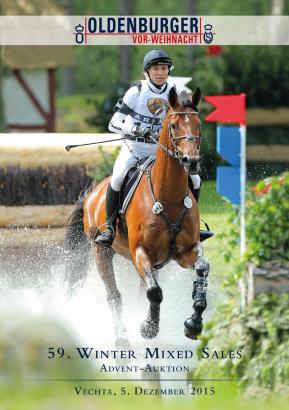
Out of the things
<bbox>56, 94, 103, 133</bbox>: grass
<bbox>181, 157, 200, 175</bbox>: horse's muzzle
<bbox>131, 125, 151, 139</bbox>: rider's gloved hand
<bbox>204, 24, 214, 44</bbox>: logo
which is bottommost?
<bbox>56, 94, 103, 133</bbox>: grass

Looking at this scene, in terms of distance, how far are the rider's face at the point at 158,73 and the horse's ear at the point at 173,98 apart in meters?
0.42

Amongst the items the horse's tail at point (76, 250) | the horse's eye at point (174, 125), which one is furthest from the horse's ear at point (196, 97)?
the horse's tail at point (76, 250)

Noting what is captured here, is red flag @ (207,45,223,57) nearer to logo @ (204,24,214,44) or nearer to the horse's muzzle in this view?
logo @ (204,24,214,44)

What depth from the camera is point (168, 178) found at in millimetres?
6938

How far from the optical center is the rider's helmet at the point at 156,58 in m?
6.98

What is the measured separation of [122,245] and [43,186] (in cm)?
318

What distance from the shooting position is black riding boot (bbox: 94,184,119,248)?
24.8 ft

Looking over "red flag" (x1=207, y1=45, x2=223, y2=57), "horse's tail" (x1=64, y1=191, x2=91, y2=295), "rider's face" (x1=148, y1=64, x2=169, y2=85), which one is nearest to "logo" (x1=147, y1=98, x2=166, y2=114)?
"rider's face" (x1=148, y1=64, x2=169, y2=85)

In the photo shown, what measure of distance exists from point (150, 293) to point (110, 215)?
0.99 m

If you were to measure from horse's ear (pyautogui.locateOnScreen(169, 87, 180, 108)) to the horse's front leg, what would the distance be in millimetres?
951

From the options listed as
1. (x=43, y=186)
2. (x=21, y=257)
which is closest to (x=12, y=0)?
(x=43, y=186)

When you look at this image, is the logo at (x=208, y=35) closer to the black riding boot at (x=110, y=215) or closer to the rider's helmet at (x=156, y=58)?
the rider's helmet at (x=156, y=58)

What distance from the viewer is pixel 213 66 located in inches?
561

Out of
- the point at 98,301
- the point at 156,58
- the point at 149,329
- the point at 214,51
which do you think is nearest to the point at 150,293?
the point at 149,329
